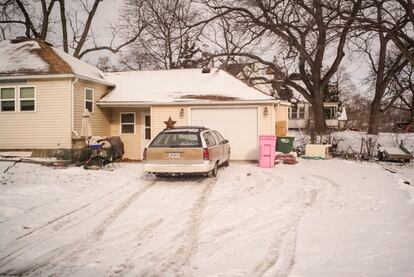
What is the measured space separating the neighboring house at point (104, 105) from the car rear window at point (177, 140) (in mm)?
5764

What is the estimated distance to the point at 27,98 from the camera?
1639cm

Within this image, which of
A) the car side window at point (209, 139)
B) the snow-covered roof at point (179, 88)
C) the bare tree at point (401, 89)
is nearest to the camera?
the car side window at point (209, 139)

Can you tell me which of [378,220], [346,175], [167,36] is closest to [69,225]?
[378,220]

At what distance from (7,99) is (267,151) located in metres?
11.7

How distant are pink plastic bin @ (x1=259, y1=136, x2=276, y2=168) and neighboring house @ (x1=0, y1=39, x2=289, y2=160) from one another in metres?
2.25

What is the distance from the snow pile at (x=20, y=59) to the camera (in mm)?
16234

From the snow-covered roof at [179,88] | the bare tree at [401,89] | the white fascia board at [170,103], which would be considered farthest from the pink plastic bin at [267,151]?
the bare tree at [401,89]

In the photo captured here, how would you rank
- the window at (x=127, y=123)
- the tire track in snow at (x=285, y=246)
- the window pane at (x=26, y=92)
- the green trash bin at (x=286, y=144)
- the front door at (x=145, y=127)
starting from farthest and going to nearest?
the window at (x=127, y=123)
the front door at (x=145, y=127)
the green trash bin at (x=286, y=144)
the window pane at (x=26, y=92)
the tire track in snow at (x=285, y=246)

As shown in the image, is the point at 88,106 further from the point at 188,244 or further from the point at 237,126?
the point at 188,244

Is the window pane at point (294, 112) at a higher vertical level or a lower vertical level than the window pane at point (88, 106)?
higher

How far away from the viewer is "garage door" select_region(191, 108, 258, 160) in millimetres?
17094

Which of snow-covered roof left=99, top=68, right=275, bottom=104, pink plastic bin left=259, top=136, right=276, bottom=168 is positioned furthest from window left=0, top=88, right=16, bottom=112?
pink plastic bin left=259, top=136, right=276, bottom=168

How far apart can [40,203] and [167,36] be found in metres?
31.5

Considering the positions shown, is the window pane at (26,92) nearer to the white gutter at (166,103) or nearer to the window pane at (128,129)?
the white gutter at (166,103)
